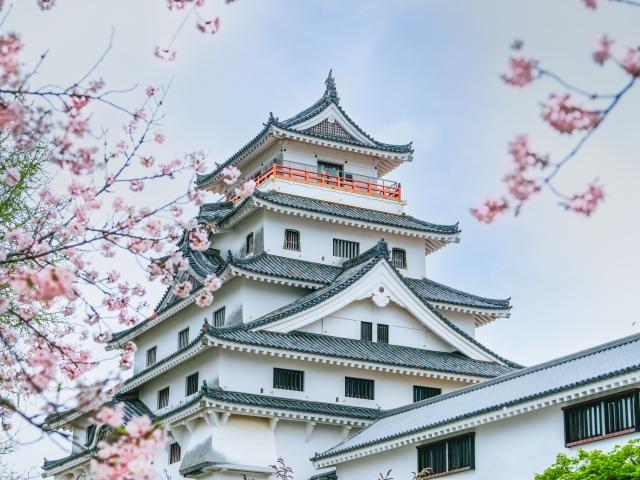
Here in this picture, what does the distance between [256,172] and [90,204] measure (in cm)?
3005

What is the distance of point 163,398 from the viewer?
123 feet

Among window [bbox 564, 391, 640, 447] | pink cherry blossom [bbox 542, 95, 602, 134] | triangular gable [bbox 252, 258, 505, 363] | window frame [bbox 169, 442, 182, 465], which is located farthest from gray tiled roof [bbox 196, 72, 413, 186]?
pink cherry blossom [bbox 542, 95, 602, 134]

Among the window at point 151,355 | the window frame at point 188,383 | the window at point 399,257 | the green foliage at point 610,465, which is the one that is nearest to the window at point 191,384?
the window frame at point 188,383

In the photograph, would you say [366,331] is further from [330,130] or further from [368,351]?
[330,130]

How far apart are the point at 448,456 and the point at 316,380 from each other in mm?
8778

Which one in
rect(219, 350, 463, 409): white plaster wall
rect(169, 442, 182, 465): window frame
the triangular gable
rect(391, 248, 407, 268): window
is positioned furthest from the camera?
rect(391, 248, 407, 268): window

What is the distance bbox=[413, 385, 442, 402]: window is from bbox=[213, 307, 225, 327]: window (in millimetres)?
7753

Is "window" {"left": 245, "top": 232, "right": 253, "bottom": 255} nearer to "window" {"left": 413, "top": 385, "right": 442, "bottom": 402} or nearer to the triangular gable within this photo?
the triangular gable

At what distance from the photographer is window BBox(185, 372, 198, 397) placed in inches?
1358

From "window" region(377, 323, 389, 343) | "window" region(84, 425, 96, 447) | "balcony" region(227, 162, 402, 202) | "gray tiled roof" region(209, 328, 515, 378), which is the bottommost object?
"window" region(84, 425, 96, 447)

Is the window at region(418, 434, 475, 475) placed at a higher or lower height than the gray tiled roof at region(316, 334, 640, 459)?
lower

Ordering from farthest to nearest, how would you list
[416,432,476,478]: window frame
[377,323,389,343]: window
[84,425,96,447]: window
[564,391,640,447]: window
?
[84,425,96,447]: window
[377,323,389,343]: window
[416,432,476,478]: window frame
[564,391,640,447]: window

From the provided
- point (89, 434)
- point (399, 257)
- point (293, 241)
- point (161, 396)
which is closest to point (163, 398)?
point (161, 396)

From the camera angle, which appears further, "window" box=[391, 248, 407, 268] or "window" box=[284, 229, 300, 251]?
"window" box=[391, 248, 407, 268]
